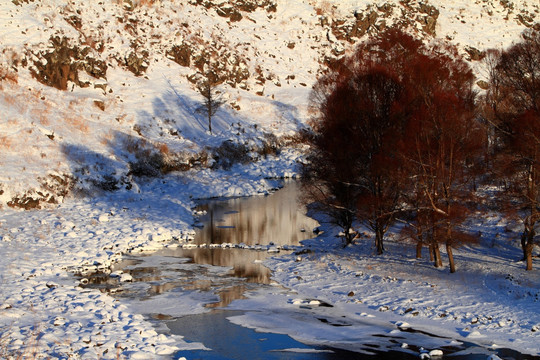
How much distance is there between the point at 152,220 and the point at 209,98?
83.2 ft

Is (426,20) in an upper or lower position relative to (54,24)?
upper

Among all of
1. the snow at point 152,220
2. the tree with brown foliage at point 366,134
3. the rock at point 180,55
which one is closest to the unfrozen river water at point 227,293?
the snow at point 152,220

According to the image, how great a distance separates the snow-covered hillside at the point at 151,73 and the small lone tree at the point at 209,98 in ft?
3.21

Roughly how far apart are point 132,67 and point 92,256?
133 feet

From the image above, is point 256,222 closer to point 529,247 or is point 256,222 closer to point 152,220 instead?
point 152,220

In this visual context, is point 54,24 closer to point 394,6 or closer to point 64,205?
point 64,205

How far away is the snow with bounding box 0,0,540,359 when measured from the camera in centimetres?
1361

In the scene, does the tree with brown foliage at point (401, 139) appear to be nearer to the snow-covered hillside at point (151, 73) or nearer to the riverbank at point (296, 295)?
the riverbank at point (296, 295)

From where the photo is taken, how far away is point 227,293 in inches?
678

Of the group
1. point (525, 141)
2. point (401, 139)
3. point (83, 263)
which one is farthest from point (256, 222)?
point (525, 141)

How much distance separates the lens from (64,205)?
30.0 m

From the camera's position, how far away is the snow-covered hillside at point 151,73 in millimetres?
34750

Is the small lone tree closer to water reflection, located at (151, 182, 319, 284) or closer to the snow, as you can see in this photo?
the snow

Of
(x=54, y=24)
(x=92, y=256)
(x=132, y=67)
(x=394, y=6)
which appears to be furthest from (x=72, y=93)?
(x=394, y=6)
